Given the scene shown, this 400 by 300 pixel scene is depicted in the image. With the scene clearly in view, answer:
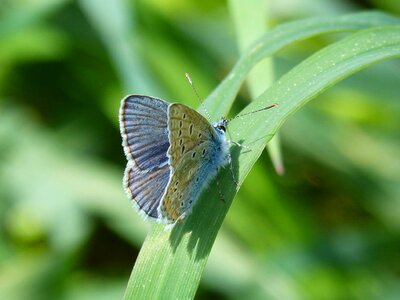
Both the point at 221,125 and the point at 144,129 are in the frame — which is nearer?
the point at 144,129

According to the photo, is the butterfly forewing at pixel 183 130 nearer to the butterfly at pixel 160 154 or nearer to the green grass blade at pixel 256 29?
the butterfly at pixel 160 154

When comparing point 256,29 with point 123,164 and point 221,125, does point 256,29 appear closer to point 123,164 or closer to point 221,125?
point 221,125

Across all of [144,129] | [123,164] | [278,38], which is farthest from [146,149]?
[123,164]

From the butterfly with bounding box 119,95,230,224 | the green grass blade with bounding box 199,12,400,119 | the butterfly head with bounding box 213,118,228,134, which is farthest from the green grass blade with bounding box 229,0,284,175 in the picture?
the butterfly with bounding box 119,95,230,224

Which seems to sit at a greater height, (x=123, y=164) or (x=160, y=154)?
(x=160, y=154)

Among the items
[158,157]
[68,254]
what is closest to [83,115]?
[68,254]

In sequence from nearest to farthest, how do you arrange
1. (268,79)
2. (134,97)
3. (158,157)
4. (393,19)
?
(134,97), (158,157), (393,19), (268,79)

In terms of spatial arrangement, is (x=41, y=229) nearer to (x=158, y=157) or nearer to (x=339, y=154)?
(x=339, y=154)
